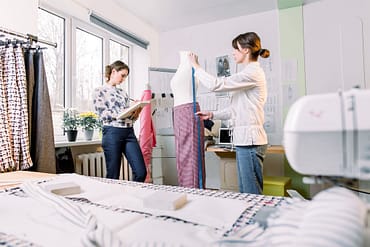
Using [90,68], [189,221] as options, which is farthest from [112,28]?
[189,221]

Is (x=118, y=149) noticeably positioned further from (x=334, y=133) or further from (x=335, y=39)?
(x=335, y=39)

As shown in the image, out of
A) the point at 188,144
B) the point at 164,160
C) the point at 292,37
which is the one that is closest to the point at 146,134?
the point at 164,160

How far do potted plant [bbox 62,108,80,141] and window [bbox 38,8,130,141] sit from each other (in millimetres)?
82

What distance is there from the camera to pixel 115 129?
1831mm

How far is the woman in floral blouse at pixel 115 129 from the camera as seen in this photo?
184cm

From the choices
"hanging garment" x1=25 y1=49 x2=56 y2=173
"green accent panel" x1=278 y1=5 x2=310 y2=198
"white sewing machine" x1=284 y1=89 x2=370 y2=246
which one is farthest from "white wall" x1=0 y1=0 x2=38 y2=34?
"green accent panel" x1=278 y1=5 x2=310 y2=198

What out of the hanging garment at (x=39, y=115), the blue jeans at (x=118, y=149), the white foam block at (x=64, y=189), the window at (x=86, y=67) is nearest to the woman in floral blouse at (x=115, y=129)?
the blue jeans at (x=118, y=149)

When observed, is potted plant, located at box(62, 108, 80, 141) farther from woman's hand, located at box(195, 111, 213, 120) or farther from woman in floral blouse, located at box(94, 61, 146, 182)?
woman's hand, located at box(195, 111, 213, 120)

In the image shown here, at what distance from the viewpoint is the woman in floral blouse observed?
1.84 metres

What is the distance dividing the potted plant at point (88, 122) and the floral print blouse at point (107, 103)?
45 cm

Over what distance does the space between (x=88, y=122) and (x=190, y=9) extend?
152cm

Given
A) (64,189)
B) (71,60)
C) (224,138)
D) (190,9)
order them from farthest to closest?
(190,9) → (224,138) → (71,60) → (64,189)

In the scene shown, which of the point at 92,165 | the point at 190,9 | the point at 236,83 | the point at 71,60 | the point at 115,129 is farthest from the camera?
the point at 190,9

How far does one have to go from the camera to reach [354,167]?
392 millimetres
